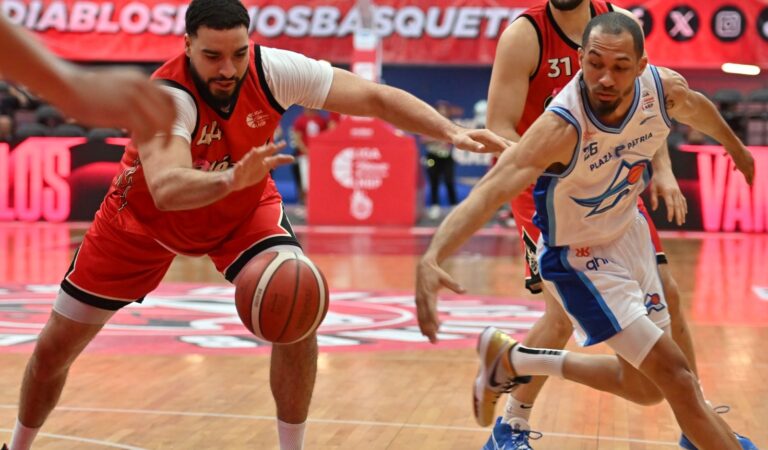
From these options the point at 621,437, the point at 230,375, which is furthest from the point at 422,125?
the point at 230,375

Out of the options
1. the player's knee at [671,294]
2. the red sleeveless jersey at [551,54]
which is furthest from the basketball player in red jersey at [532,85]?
the player's knee at [671,294]

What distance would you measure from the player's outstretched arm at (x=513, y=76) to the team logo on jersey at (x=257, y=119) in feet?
3.60

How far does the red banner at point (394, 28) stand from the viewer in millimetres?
19453

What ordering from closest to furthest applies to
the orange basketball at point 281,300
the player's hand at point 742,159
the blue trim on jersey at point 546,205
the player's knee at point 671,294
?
the orange basketball at point 281,300, the blue trim on jersey at point 546,205, the player's knee at point 671,294, the player's hand at point 742,159

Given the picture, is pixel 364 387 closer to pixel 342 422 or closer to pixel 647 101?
pixel 342 422

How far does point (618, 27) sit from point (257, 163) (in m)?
1.43

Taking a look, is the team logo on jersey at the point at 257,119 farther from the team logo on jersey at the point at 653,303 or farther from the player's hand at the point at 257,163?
the team logo on jersey at the point at 653,303

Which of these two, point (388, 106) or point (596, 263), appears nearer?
point (596, 263)

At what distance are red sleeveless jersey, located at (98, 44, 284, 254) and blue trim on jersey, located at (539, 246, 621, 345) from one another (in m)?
1.25

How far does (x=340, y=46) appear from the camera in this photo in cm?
2027

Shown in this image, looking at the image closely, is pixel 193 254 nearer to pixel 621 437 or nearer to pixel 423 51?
pixel 621 437

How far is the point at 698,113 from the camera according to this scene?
Answer: 15.9 ft

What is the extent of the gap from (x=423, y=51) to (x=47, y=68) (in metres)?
18.0

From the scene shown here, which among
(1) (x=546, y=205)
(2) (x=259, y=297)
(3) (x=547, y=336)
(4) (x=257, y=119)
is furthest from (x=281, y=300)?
(3) (x=547, y=336)
